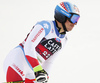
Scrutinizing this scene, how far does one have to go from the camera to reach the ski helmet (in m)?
2.36

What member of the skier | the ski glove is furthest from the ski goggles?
the ski glove

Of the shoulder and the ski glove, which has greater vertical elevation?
the shoulder

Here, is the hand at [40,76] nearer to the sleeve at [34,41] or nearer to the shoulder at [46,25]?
the sleeve at [34,41]

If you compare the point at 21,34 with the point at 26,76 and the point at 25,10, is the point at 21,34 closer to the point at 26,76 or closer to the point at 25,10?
the point at 25,10

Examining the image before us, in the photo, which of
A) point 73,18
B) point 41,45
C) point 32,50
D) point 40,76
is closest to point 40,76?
point 40,76

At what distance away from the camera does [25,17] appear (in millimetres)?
5633

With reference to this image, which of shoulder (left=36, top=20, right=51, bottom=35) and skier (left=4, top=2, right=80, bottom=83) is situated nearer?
skier (left=4, top=2, right=80, bottom=83)

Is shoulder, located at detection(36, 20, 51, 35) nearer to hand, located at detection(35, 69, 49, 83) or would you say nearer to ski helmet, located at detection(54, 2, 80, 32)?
ski helmet, located at detection(54, 2, 80, 32)

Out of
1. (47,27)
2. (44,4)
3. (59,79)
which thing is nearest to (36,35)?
(47,27)

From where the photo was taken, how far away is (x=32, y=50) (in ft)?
6.88

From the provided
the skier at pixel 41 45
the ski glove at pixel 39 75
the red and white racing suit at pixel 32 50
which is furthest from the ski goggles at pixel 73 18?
the ski glove at pixel 39 75

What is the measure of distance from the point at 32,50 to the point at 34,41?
9 centimetres

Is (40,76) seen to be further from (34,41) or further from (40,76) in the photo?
(34,41)

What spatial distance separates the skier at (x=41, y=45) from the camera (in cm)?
213
